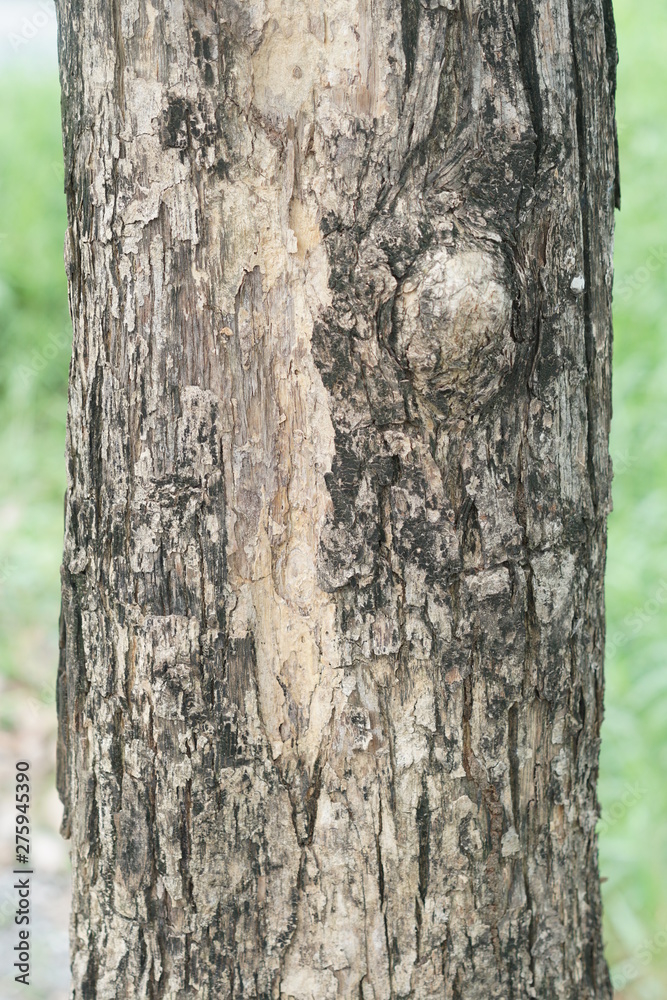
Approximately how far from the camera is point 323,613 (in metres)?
1.15

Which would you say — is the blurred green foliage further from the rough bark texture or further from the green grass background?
the rough bark texture

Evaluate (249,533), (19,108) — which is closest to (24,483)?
(19,108)

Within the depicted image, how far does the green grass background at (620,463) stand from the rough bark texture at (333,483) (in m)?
1.29

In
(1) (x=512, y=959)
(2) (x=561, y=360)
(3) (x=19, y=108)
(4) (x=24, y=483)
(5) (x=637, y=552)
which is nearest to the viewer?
(2) (x=561, y=360)

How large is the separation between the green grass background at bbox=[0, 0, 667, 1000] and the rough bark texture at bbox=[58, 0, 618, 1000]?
1.29 metres

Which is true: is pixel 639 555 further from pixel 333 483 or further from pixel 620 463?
pixel 333 483

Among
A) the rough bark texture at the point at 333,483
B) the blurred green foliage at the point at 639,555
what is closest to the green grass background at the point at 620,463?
the blurred green foliage at the point at 639,555

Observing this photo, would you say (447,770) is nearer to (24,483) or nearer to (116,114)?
(116,114)

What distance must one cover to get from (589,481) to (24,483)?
340 cm

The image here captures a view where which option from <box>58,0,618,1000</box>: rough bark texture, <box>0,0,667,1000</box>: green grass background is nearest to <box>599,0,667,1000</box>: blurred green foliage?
<box>0,0,667,1000</box>: green grass background

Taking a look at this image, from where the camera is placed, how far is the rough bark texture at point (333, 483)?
104 centimetres

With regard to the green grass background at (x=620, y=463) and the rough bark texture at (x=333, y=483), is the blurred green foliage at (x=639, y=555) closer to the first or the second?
the green grass background at (x=620, y=463)

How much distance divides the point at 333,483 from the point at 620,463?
2.49 meters

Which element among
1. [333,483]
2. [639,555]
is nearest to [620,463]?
[639,555]
